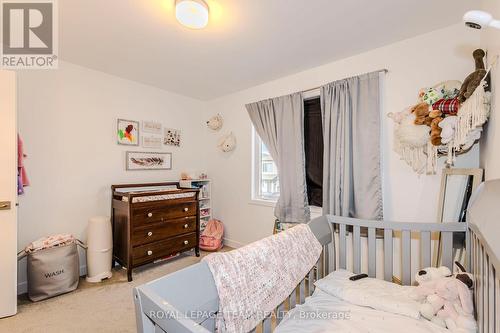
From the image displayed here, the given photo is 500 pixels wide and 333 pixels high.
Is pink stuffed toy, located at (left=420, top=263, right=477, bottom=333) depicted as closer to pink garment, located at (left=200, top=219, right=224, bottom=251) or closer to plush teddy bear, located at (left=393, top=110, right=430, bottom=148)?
plush teddy bear, located at (left=393, top=110, right=430, bottom=148)

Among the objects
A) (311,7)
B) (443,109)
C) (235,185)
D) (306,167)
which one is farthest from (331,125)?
(235,185)

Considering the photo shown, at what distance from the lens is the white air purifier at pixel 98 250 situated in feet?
8.02

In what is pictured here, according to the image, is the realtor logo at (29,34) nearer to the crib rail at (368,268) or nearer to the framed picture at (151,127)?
the framed picture at (151,127)

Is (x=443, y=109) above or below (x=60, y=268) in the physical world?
above

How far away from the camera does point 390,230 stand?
5.49 feet

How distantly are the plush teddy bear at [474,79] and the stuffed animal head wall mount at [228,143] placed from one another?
8.05ft

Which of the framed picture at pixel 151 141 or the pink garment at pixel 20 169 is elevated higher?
the framed picture at pixel 151 141

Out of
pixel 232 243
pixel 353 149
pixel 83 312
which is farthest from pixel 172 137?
pixel 353 149

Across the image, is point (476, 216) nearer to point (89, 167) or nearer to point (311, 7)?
point (311, 7)

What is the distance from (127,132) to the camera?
296 centimetres

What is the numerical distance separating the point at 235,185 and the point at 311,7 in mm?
2353

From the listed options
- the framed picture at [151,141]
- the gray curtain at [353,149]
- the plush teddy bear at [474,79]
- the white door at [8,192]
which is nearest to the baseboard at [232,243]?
the gray curtain at [353,149]

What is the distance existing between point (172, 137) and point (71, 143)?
1194 millimetres

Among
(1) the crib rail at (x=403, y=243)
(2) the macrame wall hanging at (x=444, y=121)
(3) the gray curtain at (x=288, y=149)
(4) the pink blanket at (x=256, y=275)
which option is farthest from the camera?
(3) the gray curtain at (x=288, y=149)
